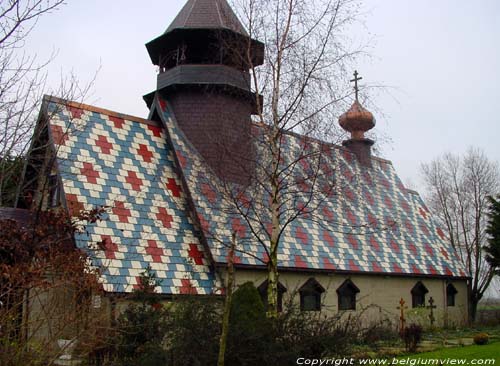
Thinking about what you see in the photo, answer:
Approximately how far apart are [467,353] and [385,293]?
22.3ft

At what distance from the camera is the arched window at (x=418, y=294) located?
21.3 meters

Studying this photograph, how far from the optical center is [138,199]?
15.3 meters

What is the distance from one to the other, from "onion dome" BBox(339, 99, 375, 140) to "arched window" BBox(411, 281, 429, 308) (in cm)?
598

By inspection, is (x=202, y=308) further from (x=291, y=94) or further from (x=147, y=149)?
(x=147, y=149)

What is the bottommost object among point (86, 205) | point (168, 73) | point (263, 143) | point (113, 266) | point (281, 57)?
point (113, 266)

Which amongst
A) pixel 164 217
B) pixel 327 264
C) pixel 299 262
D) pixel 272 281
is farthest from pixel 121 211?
pixel 327 264

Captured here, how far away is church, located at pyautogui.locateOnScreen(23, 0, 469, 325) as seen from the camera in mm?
12805

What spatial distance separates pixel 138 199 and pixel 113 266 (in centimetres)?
259

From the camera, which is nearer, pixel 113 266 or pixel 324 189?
pixel 324 189

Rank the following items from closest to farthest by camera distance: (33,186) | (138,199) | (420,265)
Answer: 1. (138,199)
2. (33,186)
3. (420,265)

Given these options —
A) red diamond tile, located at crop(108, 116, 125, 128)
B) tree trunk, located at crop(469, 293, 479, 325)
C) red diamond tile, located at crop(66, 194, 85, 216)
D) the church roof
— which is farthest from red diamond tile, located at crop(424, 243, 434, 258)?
red diamond tile, located at crop(66, 194, 85, 216)

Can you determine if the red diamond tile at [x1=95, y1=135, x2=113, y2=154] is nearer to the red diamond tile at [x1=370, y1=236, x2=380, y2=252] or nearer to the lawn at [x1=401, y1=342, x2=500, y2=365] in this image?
the lawn at [x1=401, y1=342, x2=500, y2=365]

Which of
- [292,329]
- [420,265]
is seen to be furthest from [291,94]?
[420,265]

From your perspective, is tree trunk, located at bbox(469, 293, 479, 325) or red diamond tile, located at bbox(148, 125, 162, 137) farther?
tree trunk, located at bbox(469, 293, 479, 325)
